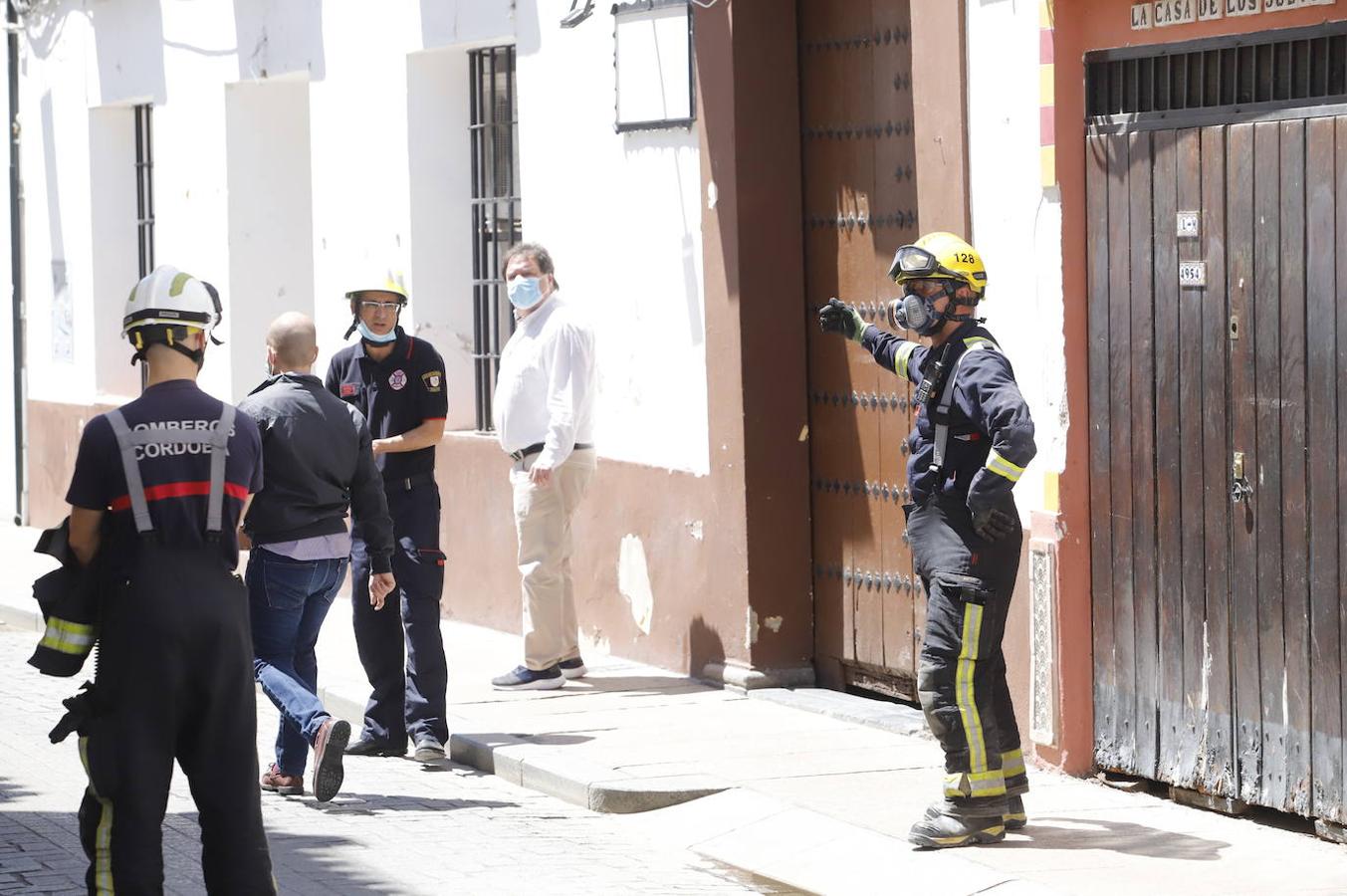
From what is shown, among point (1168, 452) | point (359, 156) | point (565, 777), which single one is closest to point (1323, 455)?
point (1168, 452)

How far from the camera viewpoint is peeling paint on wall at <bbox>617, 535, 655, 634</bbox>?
1084cm

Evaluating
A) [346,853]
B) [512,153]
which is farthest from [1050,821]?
[512,153]

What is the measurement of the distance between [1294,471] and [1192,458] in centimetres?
50

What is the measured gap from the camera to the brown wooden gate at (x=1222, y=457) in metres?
7.04

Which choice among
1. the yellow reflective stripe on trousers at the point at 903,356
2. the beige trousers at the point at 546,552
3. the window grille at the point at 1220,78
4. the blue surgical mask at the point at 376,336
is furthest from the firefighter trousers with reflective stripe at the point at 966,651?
the beige trousers at the point at 546,552

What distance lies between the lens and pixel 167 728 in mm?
5484

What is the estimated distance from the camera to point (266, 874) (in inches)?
219

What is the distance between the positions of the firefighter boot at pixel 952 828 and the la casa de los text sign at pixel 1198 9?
2.73 meters

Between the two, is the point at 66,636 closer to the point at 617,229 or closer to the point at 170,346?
the point at 170,346

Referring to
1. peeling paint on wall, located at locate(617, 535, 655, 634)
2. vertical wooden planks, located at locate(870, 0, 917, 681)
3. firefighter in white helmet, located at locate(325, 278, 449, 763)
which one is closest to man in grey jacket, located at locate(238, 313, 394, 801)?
firefighter in white helmet, located at locate(325, 278, 449, 763)

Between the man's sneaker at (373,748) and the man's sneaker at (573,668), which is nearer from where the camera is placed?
the man's sneaker at (373,748)

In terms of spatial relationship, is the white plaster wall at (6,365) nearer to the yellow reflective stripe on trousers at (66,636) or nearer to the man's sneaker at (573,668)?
the man's sneaker at (573,668)

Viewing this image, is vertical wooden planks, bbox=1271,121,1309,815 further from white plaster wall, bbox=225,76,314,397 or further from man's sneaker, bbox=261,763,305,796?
white plaster wall, bbox=225,76,314,397

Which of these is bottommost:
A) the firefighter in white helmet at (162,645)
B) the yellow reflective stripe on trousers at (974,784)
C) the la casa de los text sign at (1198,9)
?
the yellow reflective stripe on trousers at (974,784)
